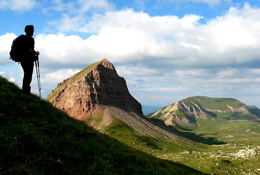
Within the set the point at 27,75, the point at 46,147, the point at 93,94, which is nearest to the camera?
the point at 46,147

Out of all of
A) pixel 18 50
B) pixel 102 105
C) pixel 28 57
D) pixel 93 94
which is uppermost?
pixel 93 94

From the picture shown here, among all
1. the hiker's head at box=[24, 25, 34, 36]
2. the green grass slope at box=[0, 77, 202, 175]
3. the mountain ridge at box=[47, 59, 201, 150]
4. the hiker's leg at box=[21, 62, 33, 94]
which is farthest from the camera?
the mountain ridge at box=[47, 59, 201, 150]

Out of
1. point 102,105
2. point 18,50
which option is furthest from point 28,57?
point 102,105

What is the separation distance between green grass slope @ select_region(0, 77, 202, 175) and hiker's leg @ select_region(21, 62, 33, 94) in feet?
2.90

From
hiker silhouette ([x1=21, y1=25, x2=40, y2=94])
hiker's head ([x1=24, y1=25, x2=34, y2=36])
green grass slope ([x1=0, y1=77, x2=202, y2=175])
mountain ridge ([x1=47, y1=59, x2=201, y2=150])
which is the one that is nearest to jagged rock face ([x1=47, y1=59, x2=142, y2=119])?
mountain ridge ([x1=47, y1=59, x2=201, y2=150])

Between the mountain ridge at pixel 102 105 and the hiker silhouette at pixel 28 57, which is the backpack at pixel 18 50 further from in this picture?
the mountain ridge at pixel 102 105

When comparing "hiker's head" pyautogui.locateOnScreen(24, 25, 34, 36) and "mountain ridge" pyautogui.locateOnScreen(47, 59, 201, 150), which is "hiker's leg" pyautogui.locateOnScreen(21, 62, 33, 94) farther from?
"mountain ridge" pyautogui.locateOnScreen(47, 59, 201, 150)

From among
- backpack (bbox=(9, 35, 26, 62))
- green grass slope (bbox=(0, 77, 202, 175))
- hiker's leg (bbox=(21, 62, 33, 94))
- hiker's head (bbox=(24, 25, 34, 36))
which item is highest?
hiker's head (bbox=(24, 25, 34, 36))

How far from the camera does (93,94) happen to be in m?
142

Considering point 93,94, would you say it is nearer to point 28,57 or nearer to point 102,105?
point 102,105

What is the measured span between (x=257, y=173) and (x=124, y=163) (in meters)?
38.5

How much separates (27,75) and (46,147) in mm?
8378

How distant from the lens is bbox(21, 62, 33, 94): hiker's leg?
15.5 meters

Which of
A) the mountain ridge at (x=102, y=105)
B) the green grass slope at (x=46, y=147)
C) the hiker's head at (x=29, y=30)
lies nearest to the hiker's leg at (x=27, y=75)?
the green grass slope at (x=46, y=147)
